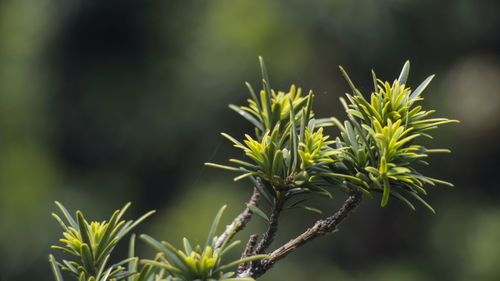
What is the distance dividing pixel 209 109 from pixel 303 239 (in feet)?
5.73

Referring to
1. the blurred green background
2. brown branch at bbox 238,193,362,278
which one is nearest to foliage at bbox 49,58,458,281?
brown branch at bbox 238,193,362,278

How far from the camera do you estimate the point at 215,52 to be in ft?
6.50

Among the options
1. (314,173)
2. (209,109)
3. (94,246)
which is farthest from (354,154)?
(209,109)

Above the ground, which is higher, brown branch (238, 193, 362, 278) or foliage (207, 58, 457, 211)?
foliage (207, 58, 457, 211)

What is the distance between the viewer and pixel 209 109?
6.70 ft

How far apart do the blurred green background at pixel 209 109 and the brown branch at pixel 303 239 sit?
1589mm

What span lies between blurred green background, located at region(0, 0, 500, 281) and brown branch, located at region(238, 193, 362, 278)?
1.59m

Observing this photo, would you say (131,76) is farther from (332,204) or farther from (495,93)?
(495,93)

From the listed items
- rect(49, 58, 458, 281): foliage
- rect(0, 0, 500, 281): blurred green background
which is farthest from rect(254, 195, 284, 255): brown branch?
rect(0, 0, 500, 281): blurred green background

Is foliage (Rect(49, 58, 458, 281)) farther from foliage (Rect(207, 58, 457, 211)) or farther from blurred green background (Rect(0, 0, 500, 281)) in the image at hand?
blurred green background (Rect(0, 0, 500, 281))

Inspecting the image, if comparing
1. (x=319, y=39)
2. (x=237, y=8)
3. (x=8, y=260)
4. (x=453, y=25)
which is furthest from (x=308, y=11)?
(x=8, y=260)

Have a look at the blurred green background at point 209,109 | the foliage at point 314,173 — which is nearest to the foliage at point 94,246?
the foliage at point 314,173

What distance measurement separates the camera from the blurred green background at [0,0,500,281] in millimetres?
1924

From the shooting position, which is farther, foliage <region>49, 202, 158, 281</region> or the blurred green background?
the blurred green background
